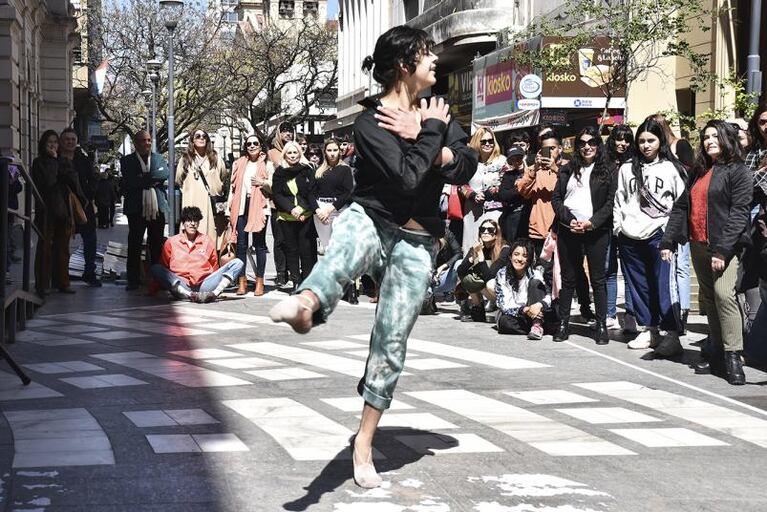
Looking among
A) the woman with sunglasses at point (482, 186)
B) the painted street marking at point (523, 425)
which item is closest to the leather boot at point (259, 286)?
the woman with sunglasses at point (482, 186)

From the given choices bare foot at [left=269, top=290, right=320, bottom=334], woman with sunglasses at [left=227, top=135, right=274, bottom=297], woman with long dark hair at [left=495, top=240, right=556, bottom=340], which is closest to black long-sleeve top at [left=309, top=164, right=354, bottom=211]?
woman with sunglasses at [left=227, top=135, right=274, bottom=297]

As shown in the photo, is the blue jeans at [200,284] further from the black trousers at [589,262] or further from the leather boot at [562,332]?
the leather boot at [562,332]

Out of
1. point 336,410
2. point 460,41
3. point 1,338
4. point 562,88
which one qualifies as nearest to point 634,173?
point 336,410

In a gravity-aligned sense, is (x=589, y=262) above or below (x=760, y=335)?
above

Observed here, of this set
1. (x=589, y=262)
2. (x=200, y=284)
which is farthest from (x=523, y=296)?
(x=200, y=284)

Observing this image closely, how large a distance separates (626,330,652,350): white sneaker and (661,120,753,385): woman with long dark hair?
1359 millimetres

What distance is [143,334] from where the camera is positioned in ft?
37.5

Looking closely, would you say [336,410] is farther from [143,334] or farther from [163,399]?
[143,334]

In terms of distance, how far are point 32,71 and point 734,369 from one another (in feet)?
111

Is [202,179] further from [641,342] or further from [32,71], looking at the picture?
[32,71]

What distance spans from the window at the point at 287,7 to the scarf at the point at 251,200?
11574cm

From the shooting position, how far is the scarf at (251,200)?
51.7ft

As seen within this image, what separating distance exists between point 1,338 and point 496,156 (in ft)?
19.3

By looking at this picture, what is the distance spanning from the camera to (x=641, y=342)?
10.9 meters
